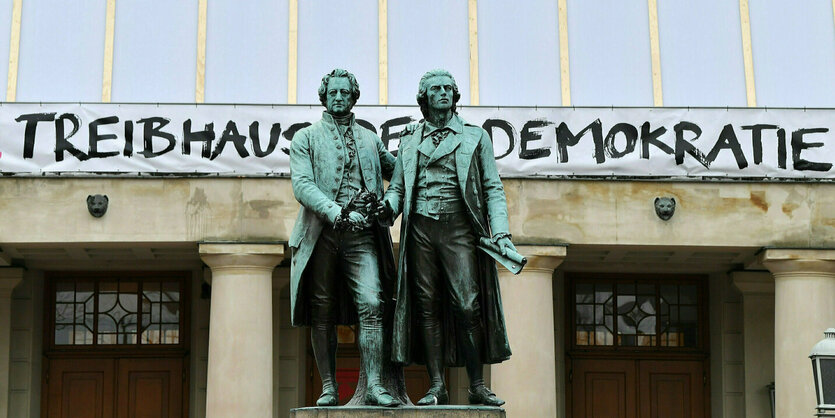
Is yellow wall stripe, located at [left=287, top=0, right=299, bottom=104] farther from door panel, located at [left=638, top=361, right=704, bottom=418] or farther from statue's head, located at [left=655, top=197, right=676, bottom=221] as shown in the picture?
door panel, located at [left=638, top=361, right=704, bottom=418]

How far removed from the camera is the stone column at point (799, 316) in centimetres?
2433

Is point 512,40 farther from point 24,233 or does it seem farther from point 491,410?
point 491,410

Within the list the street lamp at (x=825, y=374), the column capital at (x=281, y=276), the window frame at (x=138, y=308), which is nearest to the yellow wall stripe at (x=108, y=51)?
the window frame at (x=138, y=308)

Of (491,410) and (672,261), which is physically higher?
(672,261)

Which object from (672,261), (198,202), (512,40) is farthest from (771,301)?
(198,202)

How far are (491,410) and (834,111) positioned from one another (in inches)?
618

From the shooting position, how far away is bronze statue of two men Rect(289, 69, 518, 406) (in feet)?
37.5

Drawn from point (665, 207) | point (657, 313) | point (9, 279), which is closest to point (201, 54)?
point (9, 279)

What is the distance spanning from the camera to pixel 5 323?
91.6 ft

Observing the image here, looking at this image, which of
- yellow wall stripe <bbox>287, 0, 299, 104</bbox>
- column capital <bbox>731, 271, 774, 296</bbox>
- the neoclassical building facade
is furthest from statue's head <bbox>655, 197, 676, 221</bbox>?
yellow wall stripe <bbox>287, 0, 299, 104</bbox>

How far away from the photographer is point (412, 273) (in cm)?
1155

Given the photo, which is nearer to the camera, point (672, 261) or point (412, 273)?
point (412, 273)

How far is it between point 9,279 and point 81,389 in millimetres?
2440

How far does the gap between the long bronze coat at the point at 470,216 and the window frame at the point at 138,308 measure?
A: 1783 cm
